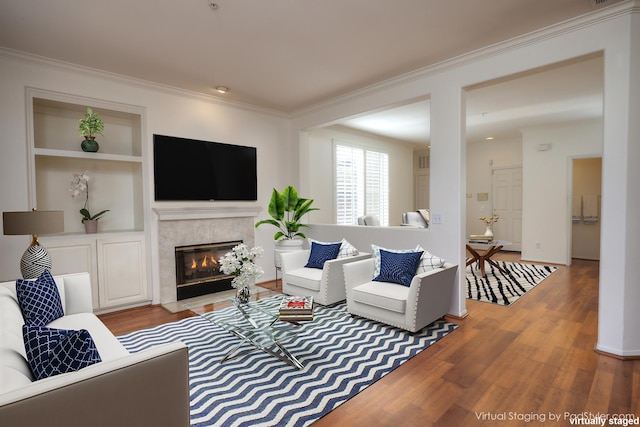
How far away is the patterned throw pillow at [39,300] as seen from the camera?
2.31 meters

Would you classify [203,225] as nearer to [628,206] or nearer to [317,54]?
[317,54]

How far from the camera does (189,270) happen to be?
15.7 ft

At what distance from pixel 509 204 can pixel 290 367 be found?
785 cm

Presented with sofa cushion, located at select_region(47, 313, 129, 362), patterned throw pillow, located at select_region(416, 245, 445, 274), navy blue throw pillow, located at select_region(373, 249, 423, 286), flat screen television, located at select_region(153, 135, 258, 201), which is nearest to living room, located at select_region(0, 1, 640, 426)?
flat screen television, located at select_region(153, 135, 258, 201)

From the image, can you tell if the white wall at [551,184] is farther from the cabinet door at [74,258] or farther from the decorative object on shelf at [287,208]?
the cabinet door at [74,258]

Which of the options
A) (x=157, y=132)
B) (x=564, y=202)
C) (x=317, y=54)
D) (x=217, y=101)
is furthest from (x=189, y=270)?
(x=564, y=202)

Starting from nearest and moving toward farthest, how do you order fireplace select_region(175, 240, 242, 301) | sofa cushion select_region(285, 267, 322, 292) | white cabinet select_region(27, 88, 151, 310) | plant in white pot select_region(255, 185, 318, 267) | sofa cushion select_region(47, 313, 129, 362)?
sofa cushion select_region(47, 313, 129, 362) → white cabinet select_region(27, 88, 151, 310) → sofa cushion select_region(285, 267, 322, 292) → fireplace select_region(175, 240, 242, 301) → plant in white pot select_region(255, 185, 318, 267)

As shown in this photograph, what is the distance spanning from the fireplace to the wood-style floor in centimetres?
95

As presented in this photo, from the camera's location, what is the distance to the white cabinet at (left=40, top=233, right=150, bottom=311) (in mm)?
3746

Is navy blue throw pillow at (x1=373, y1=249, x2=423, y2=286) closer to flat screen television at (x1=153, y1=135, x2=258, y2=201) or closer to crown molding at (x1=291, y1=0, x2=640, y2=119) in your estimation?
crown molding at (x1=291, y1=0, x2=640, y2=119)

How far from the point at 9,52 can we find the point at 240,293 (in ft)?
11.5

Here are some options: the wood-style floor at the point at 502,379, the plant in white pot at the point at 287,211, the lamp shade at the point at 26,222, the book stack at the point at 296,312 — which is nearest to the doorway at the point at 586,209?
the wood-style floor at the point at 502,379

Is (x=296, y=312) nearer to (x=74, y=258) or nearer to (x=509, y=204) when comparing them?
(x=74, y=258)

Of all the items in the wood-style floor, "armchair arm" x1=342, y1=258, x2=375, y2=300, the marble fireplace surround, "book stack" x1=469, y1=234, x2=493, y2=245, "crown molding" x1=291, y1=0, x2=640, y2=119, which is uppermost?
"crown molding" x1=291, y1=0, x2=640, y2=119
